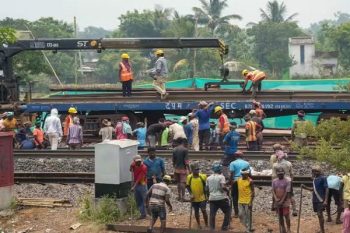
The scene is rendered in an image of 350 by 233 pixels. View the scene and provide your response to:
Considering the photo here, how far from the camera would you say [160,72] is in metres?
23.2

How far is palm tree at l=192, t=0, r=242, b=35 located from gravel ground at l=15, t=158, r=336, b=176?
224ft

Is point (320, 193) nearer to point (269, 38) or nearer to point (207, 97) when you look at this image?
point (207, 97)

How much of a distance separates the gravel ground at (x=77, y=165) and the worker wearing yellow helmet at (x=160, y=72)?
425 centimetres

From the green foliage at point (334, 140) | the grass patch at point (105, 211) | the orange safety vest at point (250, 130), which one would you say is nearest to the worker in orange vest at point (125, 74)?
the orange safety vest at point (250, 130)

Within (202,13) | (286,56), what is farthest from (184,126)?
(202,13)

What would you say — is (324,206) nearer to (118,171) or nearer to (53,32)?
(118,171)

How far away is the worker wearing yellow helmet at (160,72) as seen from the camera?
74.9ft

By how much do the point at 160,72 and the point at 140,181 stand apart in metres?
8.80

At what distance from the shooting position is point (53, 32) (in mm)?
86938

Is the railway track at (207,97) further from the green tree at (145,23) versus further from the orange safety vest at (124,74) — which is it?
the green tree at (145,23)

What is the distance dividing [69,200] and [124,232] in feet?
8.92

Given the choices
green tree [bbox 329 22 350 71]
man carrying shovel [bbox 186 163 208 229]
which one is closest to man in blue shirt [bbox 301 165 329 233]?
man carrying shovel [bbox 186 163 208 229]

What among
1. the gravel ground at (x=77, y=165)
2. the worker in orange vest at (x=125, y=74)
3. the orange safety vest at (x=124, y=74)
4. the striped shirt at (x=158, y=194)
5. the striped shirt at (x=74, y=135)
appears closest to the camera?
the striped shirt at (x=158, y=194)

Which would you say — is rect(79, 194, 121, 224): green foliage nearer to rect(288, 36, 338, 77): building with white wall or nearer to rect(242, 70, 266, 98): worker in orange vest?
rect(242, 70, 266, 98): worker in orange vest
